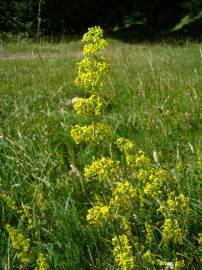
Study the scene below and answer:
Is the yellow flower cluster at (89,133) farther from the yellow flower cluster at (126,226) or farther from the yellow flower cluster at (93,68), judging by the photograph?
the yellow flower cluster at (126,226)

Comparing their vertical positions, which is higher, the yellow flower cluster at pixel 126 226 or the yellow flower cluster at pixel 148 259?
the yellow flower cluster at pixel 126 226

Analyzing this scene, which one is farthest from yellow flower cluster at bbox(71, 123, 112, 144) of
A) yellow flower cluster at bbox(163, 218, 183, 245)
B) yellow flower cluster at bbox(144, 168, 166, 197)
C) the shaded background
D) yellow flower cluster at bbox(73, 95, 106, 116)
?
the shaded background

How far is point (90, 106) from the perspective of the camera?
2795 mm

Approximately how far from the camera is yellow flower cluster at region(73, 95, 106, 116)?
9.02ft

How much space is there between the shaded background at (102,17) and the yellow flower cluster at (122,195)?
20456mm

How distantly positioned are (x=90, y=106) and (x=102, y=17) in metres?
25.7

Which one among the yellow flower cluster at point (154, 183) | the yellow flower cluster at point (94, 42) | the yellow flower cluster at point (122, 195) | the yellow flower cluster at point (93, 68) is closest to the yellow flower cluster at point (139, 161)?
the yellow flower cluster at point (154, 183)

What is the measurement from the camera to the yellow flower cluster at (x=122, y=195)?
8.25 feet

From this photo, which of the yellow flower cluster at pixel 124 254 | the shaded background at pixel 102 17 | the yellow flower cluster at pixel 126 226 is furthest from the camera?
the shaded background at pixel 102 17

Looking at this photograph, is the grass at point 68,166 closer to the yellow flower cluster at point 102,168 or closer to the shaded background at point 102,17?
the yellow flower cluster at point 102,168

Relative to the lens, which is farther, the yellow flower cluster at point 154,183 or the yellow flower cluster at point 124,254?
the yellow flower cluster at point 154,183

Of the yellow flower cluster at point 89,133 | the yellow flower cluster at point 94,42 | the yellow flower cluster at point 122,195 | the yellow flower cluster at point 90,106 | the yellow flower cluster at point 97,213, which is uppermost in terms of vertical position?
the yellow flower cluster at point 94,42

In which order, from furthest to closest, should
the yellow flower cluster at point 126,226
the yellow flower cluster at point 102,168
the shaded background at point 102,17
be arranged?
the shaded background at point 102,17
the yellow flower cluster at point 102,168
the yellow flower cluster at point 126,226

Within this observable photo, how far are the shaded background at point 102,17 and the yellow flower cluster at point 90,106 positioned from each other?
20.1m
